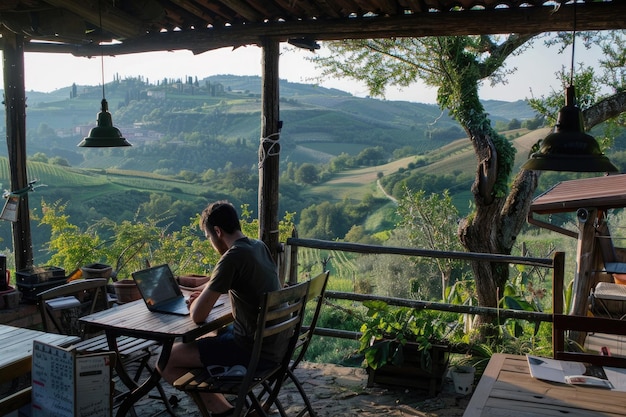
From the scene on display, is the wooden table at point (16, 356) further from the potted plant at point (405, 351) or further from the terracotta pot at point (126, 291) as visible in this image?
the potted plant at point (405, 351)

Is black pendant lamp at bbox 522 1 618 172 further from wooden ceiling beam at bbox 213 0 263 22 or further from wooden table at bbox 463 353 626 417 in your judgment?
wooden ceiling beam at bbox 213 0 263 22

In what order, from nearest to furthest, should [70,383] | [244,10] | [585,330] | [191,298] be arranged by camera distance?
[70,383]
[585,330]
[191,298]
[244,10]

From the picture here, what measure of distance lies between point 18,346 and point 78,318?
1147 millimetres

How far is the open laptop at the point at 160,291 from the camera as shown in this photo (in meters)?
3.50

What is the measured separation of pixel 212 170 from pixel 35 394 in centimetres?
3180

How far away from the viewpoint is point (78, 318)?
12.7 ft

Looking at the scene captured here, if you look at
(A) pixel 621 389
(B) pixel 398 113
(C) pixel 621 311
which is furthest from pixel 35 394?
→ (B) pixel 398 113

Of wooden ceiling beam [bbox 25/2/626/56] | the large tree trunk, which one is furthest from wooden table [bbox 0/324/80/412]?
the large tree trunk

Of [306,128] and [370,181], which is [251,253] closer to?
[370,181]

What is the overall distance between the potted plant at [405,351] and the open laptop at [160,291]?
1.39m

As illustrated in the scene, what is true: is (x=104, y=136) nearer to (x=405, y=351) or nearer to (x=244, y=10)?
(x=244, y=10)

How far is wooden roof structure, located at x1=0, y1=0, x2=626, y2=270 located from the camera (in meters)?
3.91

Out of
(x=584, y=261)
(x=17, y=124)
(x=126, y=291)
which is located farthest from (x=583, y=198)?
(x=17, y=124)

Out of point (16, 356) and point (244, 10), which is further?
point (244, 10)
